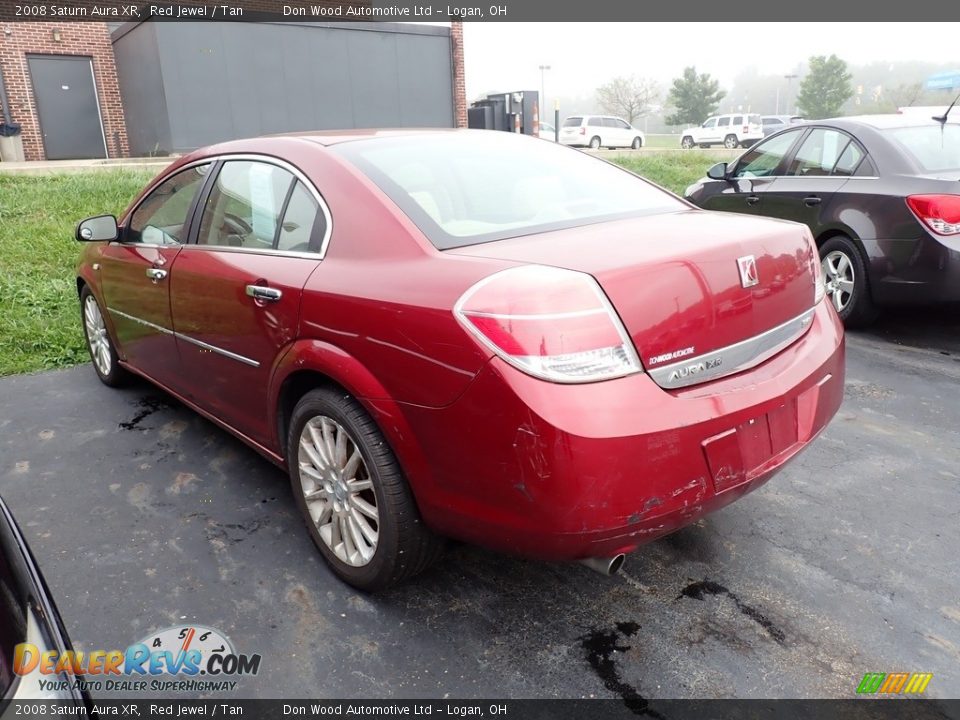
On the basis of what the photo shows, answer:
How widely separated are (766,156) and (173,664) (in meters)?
6.23

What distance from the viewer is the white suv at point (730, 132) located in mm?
37656

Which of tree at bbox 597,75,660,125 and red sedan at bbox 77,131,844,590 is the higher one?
tree at bbox 597,75,660,125

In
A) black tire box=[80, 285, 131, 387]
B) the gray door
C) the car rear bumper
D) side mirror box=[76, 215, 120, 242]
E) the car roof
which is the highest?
the gray door

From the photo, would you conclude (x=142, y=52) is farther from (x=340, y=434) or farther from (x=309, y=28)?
(x=340, y=434)

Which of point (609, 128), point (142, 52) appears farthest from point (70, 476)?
point (609, 128)

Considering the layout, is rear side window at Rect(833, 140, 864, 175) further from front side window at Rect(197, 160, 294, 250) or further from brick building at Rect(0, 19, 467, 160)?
brick building at Rect(0, 19, 467, 160)

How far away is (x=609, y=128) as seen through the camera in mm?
35531

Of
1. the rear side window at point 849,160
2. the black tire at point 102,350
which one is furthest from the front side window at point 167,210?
the rear side window at point 849,160

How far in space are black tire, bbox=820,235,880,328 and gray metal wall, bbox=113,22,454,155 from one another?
13.8 m

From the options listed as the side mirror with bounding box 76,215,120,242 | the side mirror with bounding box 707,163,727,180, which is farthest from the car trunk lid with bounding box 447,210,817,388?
the side mirror with bounding box 707,163,727,180

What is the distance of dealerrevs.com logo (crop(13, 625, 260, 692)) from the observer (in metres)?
2.19

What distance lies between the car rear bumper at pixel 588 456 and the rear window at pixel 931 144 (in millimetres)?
3867

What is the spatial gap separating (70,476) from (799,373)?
10.6ft

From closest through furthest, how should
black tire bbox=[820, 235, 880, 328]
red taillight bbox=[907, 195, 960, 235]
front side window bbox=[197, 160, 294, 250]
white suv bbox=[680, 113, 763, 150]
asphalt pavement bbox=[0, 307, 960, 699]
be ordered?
1. asphalt pavement bbox=[0, 307, 960, 699]
2. front side window bbox=[197, 160, 294, 250]
3. red taillight bbox=[907, 195, 960, 235]
4. black tire bbox=[820, 235, 880, 328]
5. white suv bbox=[680, 113, 763, 150]
